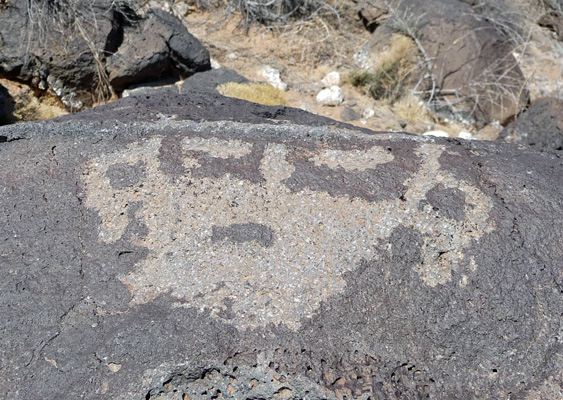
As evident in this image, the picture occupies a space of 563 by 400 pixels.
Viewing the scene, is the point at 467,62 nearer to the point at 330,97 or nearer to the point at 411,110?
the point at 411,110

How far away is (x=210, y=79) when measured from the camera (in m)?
4.85

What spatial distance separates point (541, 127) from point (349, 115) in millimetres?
1810

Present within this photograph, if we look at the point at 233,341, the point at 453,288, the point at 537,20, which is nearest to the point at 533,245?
the point at 453,288

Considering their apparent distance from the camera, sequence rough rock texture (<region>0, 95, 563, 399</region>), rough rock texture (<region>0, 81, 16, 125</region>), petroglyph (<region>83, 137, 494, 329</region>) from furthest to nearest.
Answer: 1. rough rock texture (<region>0, 81, 16, 125</region>)
2. petroglyph (<region>83, 137, 494, 329</region>)
3. rough rock texture (<region>0, 95, 563, 399</region>)

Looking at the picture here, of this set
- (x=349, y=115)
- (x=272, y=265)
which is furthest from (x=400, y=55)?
(x=272, y=265)

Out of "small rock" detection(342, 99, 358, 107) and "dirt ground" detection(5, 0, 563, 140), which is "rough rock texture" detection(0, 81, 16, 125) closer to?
"dirt ground" detection(5, 0, 563, 140)

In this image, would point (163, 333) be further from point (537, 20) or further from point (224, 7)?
point (537, 20)

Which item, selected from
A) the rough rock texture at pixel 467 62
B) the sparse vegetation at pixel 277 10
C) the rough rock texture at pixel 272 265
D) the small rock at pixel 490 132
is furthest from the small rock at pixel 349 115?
the rough rock texture at pixel 272 265

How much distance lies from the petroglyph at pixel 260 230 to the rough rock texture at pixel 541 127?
2947mm

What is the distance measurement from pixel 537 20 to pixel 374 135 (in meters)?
6.20

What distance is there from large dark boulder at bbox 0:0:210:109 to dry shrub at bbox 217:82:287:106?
0.66 metres

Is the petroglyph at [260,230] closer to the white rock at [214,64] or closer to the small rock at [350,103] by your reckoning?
the small rock at [350,103]

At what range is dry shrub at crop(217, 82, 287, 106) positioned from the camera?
→ 467 centimetres

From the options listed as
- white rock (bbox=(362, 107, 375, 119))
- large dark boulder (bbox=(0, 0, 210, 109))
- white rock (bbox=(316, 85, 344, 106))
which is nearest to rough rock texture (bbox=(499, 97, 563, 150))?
white rock (bbox=(362, 107, 375, 119))
